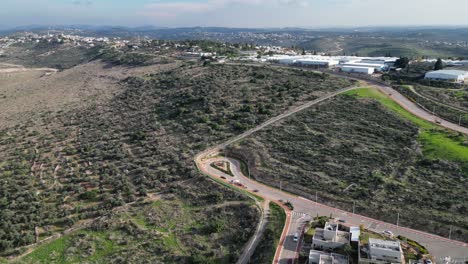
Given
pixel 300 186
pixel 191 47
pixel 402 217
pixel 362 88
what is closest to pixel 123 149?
pixel 300 186

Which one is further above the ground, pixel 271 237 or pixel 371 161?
pixel 371 161

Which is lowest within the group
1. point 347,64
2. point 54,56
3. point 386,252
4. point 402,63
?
point 386,252

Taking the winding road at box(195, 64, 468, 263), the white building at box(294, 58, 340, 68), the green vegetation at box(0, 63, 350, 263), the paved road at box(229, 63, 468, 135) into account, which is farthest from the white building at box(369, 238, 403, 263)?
the white building at box(294, 58, 340, 68)

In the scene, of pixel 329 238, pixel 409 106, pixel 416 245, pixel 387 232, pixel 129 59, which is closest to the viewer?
pixel 416 245

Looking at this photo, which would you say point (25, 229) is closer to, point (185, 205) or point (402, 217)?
point (185, 205)

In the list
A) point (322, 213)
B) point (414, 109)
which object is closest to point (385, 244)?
point (322, 213)

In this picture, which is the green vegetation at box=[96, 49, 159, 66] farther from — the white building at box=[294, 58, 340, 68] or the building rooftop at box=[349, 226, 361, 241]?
the building rooftop at box=[349, 226, 361, 241]

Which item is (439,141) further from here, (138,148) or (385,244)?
(138,148)
